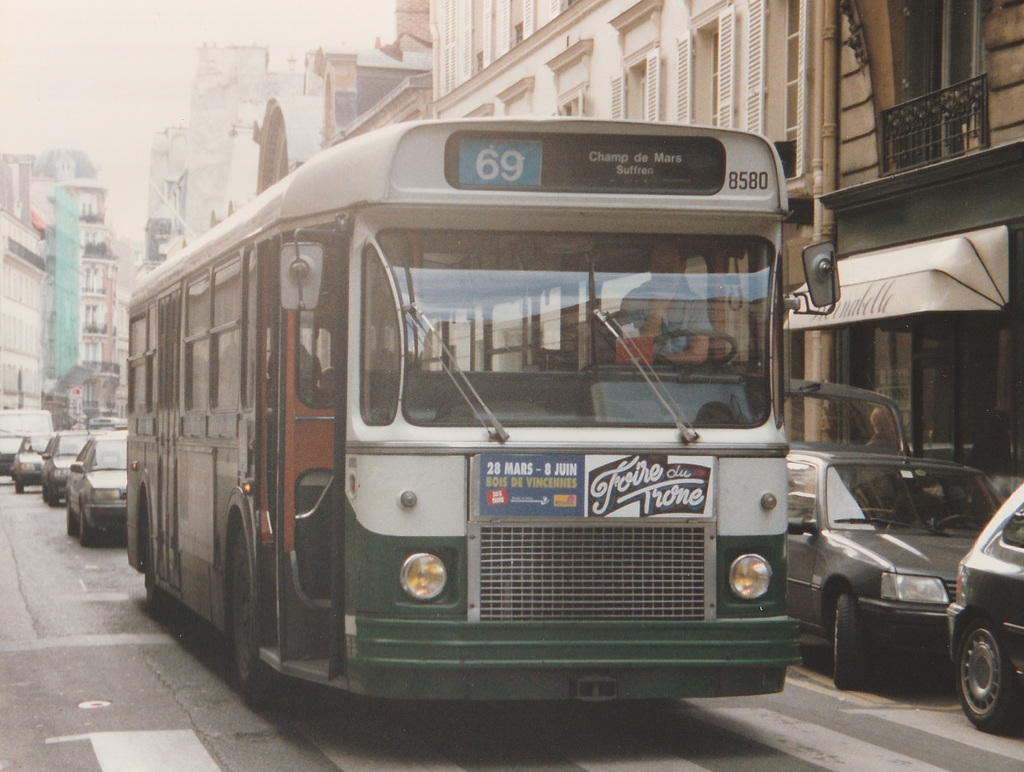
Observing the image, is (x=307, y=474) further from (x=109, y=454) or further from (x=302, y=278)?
(x=109, y=454)

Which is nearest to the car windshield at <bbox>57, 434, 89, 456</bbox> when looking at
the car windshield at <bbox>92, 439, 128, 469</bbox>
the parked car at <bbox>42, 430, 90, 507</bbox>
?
the parked car at <bbox>42, 430, 90, 507</bbox>

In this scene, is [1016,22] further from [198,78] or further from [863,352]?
[198,78]

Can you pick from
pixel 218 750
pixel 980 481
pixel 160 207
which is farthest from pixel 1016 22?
pixel 160 207

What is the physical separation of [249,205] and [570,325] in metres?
3.17

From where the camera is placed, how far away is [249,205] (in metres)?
9.99

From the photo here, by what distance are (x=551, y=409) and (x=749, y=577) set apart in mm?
1223

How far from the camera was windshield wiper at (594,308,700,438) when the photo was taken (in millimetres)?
7586

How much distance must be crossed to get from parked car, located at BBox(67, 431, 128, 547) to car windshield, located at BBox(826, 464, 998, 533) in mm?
12643

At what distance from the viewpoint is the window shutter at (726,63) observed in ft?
75.6

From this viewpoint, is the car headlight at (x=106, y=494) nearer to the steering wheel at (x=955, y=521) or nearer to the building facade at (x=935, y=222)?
the building facade at (x=935, y=222)

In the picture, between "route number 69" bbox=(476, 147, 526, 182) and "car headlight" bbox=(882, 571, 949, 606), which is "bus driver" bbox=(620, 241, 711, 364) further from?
"car headlight" bbox=(882, 571, 949, 606)

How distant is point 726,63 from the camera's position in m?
23.3

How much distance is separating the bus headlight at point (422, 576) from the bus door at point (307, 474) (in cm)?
70

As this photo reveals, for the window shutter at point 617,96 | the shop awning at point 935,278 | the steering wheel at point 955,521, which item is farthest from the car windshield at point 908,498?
the window shutter at point 617,96
